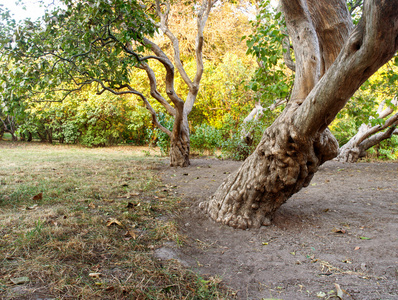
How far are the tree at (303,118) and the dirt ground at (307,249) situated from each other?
12.2 inches

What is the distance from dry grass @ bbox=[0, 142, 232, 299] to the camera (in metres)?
1.74

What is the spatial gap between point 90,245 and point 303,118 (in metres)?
2.26

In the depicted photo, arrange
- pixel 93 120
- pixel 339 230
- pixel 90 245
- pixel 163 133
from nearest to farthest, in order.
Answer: pixel 90 245 < pixel 339 230 < pixel 163 133 < pixel 93 120

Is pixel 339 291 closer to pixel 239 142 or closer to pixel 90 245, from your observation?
pixel 90 245

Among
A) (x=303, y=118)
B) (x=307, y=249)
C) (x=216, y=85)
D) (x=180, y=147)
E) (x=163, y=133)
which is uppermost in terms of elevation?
(x=216, y=85)

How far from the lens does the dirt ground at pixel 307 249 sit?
1.92 metres

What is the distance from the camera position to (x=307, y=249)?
257 centimetres

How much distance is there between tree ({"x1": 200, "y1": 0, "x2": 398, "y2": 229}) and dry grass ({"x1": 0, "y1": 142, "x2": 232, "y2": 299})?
92 cm

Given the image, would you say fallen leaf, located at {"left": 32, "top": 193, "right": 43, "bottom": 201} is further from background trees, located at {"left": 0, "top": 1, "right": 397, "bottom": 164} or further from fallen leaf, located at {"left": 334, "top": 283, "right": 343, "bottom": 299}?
fallen leaf, located at {"left": 334, "top": 283, "right": 343, "bottom": 299}

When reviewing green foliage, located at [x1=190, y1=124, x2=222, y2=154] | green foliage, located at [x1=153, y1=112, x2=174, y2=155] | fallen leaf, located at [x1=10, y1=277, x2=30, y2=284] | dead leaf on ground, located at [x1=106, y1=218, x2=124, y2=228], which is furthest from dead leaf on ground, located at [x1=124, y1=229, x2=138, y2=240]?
green foliage, located at [x1=190, y1=124, x2=222, y2=154]

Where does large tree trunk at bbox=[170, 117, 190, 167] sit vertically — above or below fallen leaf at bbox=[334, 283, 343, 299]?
above

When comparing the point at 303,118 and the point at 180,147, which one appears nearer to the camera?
the point at 303,118

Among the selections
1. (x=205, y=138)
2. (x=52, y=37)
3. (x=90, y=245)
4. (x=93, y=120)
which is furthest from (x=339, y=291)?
(x=93, y=120)

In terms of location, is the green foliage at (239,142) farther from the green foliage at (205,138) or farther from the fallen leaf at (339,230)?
the fallen leaf at (339,230)
